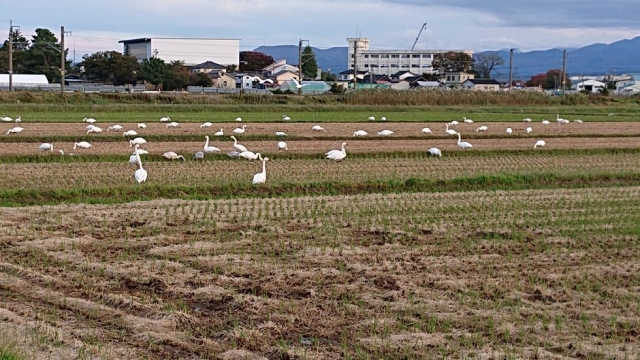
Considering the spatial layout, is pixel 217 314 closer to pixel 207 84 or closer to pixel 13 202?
pixel 13 202

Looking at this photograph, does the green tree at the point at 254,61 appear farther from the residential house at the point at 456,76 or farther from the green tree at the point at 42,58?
the green tree at the point at 42,58

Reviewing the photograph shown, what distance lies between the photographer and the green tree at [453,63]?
116 m

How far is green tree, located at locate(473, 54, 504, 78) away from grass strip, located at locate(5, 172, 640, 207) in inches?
4103

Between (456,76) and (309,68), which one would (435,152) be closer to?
(309,68)

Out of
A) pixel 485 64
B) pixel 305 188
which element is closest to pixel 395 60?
pixel 485 64

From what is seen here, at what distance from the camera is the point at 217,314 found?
789cm

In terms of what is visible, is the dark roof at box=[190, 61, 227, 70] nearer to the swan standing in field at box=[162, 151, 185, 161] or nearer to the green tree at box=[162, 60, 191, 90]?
the green tree at box=[162, 60, 191, 90]

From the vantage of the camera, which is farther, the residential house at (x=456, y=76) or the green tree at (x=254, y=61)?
the green tree at (x=254, y=61)

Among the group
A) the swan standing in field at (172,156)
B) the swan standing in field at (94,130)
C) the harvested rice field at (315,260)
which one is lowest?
the harvested rice field at (315,260)

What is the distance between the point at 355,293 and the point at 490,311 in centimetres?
147

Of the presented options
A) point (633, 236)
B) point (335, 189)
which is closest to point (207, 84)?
point (335, 189)

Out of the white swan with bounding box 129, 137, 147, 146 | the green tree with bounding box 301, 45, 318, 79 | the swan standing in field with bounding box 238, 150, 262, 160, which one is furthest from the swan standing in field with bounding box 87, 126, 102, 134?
the green tree with bounding box 301, 45, 318, 79

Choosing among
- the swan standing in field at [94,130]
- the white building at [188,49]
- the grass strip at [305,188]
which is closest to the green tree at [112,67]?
the white building at [188,49]

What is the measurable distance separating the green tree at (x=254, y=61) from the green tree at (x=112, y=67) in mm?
34561
